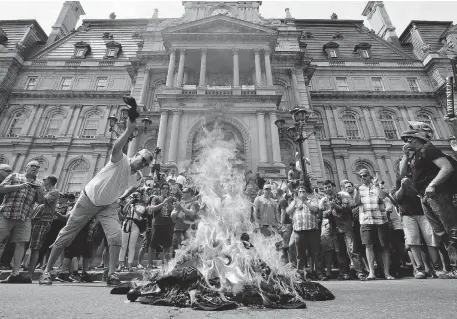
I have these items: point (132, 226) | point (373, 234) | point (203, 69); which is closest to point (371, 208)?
point (373, 234)

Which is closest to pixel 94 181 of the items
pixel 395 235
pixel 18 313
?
pixel 18 313

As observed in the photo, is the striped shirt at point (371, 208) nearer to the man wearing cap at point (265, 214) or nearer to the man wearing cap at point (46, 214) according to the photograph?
the man wearing cap at point (265, 214)

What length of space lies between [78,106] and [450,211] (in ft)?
103

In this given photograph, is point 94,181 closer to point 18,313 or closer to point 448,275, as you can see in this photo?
point 18,313

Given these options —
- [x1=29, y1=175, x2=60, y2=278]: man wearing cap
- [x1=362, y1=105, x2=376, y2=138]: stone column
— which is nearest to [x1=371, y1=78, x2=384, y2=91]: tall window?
[x1=362, y1=105, x2=376, y2=138]: stone column

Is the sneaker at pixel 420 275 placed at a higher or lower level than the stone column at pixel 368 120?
lower

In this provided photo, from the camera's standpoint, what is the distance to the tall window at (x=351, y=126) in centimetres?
2771

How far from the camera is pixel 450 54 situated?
98.0 ft

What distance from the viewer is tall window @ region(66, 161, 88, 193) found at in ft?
81.9

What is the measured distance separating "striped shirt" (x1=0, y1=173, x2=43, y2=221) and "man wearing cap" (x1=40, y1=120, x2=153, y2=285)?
139 centimetres

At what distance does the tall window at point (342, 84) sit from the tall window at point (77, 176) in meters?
27.8

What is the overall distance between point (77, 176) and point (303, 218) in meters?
25.1

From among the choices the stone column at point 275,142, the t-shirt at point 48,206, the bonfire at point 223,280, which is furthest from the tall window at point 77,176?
the bonfire at point 223,280

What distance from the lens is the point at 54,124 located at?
91.3 ft
